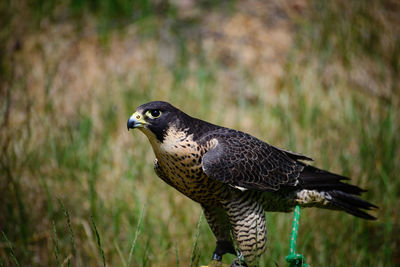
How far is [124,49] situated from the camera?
18.1ft

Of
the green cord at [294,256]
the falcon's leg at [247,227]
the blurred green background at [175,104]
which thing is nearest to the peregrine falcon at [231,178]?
the falcon's leg at [247,227]

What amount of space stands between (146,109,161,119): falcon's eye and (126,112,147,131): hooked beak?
4cm

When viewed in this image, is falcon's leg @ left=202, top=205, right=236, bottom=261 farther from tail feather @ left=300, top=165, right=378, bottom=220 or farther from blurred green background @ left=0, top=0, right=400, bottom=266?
tail feather @ left=300, top=165, right=378, bottom=220

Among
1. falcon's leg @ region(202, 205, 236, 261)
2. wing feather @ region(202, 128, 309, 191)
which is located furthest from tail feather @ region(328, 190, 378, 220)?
falcon's leg @ region(202, 205, 236, 261)

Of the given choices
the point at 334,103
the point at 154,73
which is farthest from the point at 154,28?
the point at 334,103

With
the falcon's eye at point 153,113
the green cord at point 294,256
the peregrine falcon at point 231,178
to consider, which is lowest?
the green cord at point 294,256

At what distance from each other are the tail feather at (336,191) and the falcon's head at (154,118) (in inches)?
36.1

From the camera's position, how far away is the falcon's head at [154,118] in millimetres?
2080

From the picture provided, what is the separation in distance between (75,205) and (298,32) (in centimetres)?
372

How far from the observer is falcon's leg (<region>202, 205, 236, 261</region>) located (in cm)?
238

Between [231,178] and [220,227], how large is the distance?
41 centimetres

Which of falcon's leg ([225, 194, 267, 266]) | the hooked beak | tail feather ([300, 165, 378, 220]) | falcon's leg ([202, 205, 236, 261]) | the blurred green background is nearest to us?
the hooked beak

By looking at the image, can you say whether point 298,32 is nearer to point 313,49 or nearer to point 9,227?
point 313,49

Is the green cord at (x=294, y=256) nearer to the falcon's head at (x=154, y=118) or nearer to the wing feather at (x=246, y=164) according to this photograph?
the wing feather at (x=246, y=164)
